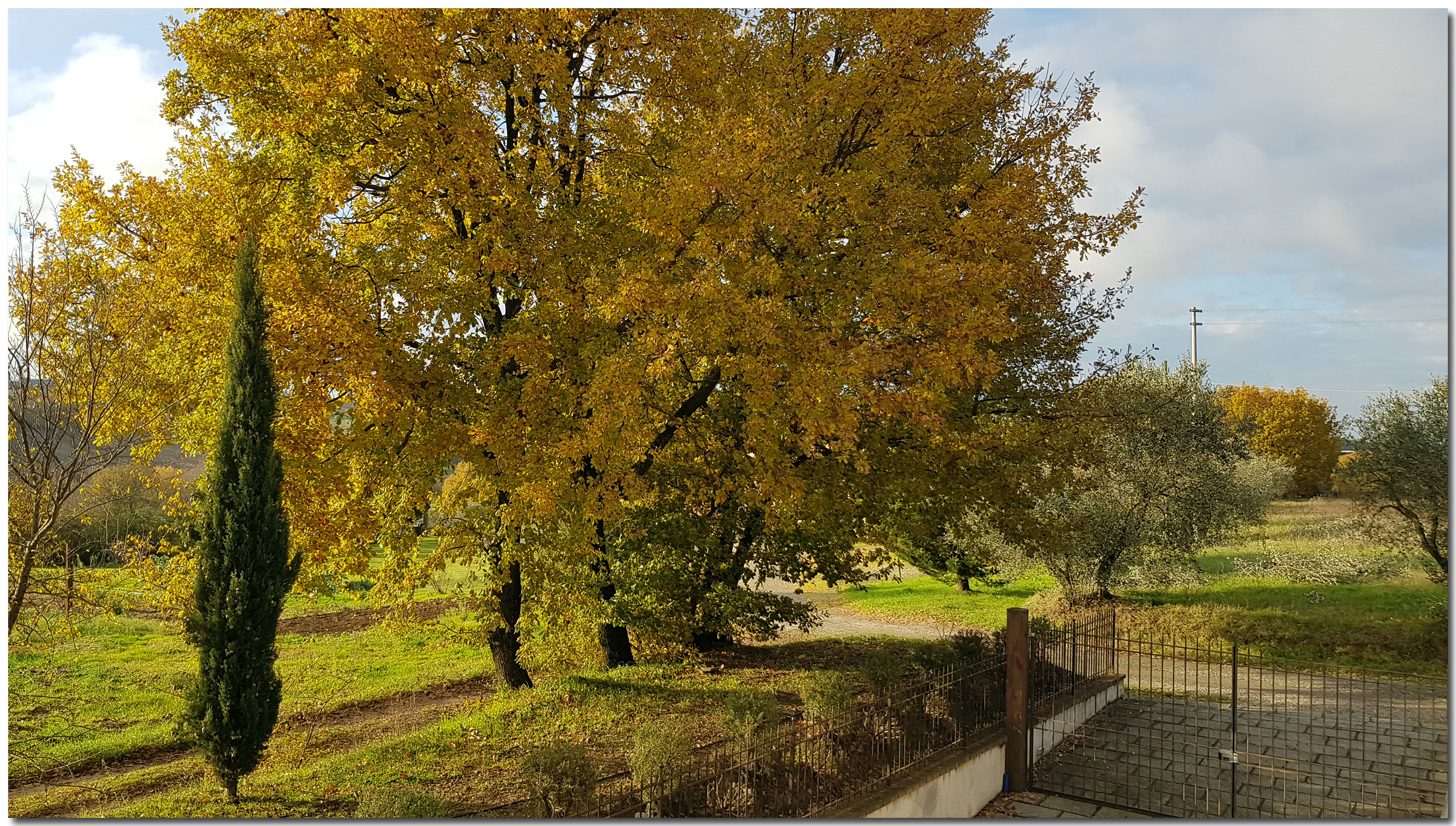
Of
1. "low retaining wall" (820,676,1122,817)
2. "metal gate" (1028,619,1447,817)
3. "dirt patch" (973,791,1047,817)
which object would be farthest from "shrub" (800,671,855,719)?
"metal gate" (1028,619,1447,817)

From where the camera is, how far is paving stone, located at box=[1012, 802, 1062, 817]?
8.48m

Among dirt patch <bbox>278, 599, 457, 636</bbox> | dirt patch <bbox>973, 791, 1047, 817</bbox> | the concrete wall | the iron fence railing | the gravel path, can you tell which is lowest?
dirt patch <bbox>278, 599, 457, 636</bbox>

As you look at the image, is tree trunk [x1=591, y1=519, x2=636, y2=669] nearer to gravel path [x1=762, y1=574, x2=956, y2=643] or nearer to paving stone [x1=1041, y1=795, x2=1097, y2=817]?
gravel path [x1=762, y1=574, x2=956, y2=643]

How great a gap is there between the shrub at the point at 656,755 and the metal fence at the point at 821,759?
51 millimetres

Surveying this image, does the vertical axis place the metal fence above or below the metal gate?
above

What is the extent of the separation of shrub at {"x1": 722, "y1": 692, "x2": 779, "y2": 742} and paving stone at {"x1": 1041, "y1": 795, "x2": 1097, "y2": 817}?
304cm

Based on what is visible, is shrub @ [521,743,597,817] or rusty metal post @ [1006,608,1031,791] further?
rusty metal post @ [1006,608,1031,791]

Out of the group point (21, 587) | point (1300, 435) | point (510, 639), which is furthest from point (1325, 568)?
point (1300, 435)

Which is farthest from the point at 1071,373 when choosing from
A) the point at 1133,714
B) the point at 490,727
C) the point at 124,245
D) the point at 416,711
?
the point at 124,245

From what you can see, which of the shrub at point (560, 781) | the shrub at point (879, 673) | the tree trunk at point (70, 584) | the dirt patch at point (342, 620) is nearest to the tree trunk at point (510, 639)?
the tree trunk at point (70, 584)

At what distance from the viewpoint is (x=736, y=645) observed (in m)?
15.7

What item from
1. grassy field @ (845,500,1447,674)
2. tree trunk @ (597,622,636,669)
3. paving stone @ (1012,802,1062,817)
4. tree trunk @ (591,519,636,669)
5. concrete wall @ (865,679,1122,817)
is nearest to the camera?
concrete wall @ (865,679,1122,817)

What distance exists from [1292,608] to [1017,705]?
41.8ft

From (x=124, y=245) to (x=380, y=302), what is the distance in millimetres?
3079
